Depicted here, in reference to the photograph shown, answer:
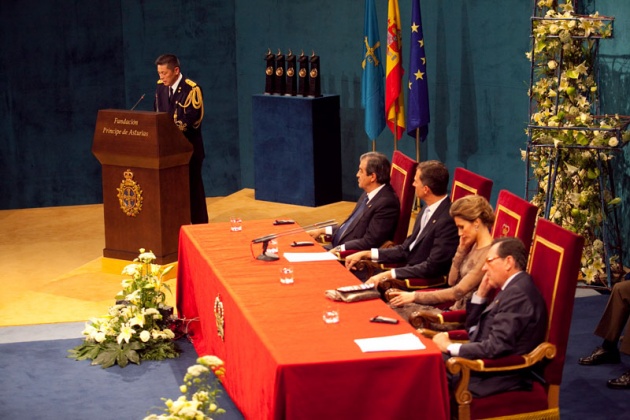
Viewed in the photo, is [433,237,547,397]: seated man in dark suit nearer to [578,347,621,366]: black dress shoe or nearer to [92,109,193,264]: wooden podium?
[578,347,621,366]: black dress shoe

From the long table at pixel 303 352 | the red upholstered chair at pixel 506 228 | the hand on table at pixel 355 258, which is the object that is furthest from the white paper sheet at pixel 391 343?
the hand on table at pixel 355 258

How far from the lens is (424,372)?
4.18 meters

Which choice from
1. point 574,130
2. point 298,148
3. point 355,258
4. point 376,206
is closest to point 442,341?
point 355,258

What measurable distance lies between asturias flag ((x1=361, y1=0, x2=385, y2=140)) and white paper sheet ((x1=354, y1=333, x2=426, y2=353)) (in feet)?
18.9

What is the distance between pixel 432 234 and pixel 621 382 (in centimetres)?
128

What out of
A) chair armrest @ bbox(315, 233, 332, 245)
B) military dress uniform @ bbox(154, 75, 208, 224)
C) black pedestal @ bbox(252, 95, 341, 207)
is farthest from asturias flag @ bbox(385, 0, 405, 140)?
chair armrest @ bbox(315, 233, 332, 245)

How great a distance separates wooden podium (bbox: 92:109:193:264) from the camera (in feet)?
25.1

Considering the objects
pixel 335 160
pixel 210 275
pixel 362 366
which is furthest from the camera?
pixel 335 160

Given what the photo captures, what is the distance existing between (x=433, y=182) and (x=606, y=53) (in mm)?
2573

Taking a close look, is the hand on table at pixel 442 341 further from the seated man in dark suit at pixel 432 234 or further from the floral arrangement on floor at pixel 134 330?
the floral arrangement on floor at pixel 134 330

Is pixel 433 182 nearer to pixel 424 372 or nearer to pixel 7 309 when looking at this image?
pixel 424 372

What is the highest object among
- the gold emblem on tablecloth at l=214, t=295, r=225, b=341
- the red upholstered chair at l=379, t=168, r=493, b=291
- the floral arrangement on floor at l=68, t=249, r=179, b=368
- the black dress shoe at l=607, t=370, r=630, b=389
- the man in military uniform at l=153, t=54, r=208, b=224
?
the man in military uniform at l=153, t=54, r=208, b=224

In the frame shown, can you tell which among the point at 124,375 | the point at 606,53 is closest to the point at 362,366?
the point at 124,375

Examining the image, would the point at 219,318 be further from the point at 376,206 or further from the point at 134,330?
the point at 376,206
